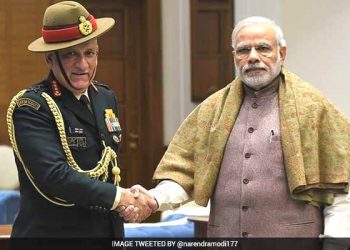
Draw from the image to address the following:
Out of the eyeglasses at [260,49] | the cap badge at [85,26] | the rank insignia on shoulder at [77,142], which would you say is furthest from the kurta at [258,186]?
the cap badge at [85,26]

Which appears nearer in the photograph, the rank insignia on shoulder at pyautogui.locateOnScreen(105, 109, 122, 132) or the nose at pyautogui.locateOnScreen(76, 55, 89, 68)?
the nose at pyautogui.locateOnScreen(76, 55, 89, 68)

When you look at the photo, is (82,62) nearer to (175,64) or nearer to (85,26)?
(85,26)

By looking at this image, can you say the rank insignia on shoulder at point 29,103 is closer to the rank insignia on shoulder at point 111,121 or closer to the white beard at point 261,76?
the rank insignia on shoulder at point 111,121

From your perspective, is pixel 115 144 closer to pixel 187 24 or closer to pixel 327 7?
pixel 327 7

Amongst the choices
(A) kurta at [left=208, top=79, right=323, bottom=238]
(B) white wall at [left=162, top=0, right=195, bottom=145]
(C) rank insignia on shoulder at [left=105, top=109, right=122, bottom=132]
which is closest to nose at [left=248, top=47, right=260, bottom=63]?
(A) kurta at [left=208, top=79, right=323, bottom=238]

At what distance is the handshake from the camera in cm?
260

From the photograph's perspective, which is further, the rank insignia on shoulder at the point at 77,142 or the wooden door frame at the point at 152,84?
the wooden door frame at the point at 152,84

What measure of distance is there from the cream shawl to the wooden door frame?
3914 millimetres

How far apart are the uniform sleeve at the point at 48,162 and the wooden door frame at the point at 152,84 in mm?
4231

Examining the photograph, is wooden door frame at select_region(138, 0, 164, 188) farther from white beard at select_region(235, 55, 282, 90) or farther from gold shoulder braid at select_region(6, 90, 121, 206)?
gold shoulder braid at select_region(6, 90, 121, 206)

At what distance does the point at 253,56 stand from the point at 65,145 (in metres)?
0.70

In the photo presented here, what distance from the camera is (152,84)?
22.1 ft

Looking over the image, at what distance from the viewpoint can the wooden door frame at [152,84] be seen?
6695mm

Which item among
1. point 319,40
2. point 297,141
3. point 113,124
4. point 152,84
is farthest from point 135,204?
point 152,84
